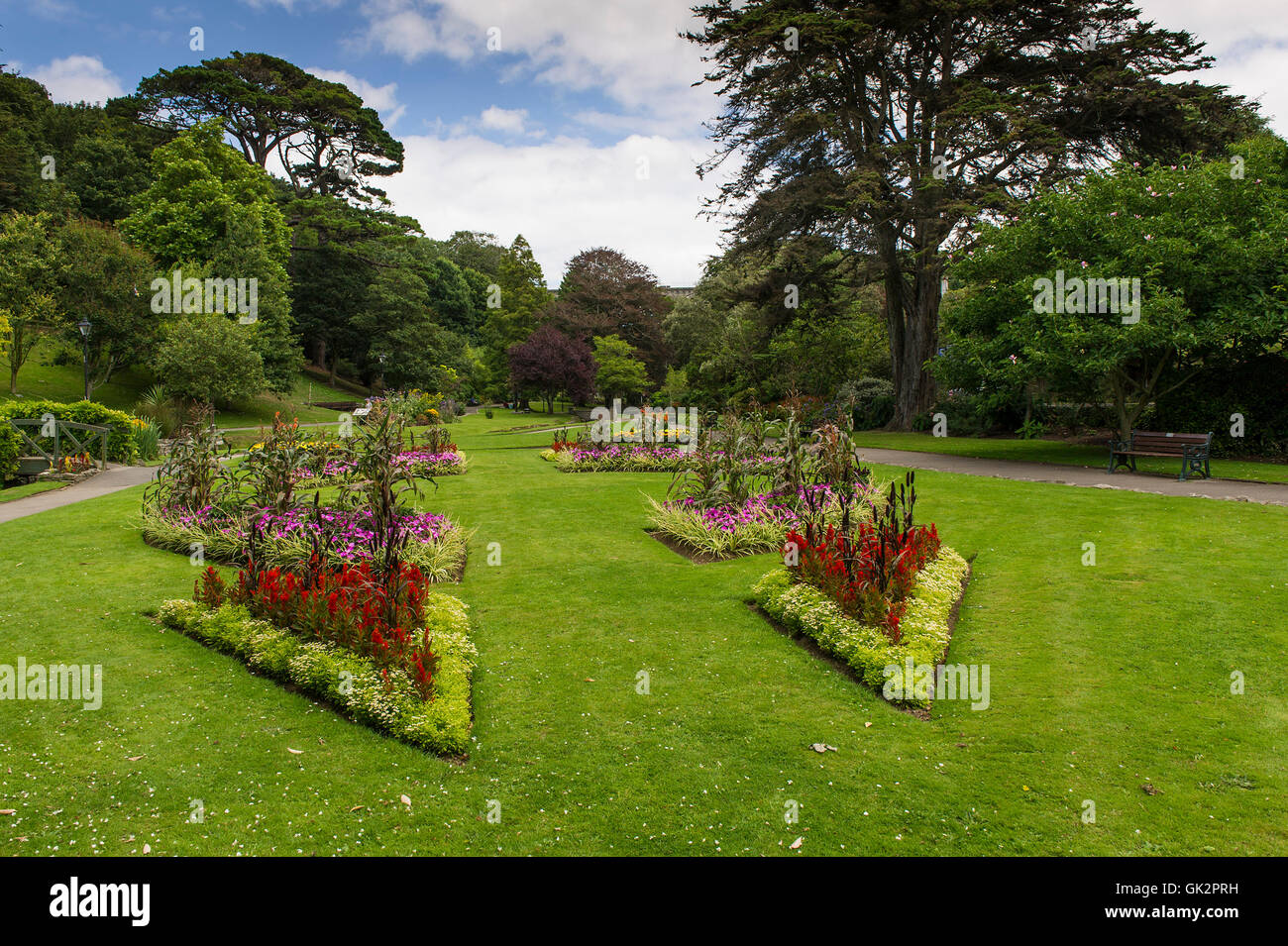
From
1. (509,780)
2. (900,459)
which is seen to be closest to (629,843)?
(509,780)

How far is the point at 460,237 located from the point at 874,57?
7498 centimetres

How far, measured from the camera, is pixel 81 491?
12.9 metres

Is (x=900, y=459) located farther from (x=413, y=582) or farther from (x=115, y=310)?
(x=115, y=310)

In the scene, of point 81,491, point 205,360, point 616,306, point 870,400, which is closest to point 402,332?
point 616,306

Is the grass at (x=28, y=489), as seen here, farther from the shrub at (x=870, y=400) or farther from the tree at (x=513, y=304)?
the tree at (x=513, y=304)

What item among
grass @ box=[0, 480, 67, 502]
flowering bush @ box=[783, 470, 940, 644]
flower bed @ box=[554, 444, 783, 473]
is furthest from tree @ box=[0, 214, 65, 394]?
flowering bush @ box=[783, 470, 940, 644]

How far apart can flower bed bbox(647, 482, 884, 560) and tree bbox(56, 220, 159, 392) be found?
2658cm

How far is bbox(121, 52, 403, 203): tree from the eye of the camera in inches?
1479

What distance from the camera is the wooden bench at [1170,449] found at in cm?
1247

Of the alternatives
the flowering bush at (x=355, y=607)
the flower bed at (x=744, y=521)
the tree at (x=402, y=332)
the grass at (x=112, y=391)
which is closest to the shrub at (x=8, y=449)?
the grass at (x=112, y=391)

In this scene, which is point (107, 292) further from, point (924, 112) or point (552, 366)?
point (924, 112)

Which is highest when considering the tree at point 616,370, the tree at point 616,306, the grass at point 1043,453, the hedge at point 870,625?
the tree at point 616,306

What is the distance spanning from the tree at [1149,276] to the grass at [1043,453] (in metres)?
1.32

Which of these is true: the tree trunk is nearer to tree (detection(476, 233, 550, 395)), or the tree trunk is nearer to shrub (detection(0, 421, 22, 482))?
shrub (detection(0, 421, 22, 482))
